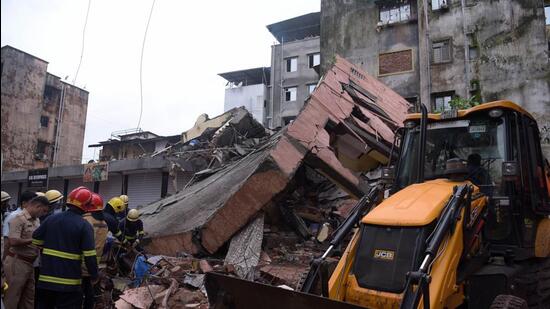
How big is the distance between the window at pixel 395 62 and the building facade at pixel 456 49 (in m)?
0.05

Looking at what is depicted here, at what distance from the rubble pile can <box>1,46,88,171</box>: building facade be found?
25.3 metres

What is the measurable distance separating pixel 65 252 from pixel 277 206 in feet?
17.6

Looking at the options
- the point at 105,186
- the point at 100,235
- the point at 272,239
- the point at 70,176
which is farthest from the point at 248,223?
the point at 70,176

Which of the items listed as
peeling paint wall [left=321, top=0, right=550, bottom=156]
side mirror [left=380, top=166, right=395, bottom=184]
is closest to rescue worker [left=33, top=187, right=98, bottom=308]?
side mirror [left=380, top=166, right=395, bottom=184]

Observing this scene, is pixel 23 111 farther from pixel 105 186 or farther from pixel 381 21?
pixel 381 21

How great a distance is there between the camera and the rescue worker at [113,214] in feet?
23.6

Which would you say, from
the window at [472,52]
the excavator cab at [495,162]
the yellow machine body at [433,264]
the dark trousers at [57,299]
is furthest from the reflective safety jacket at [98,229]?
the window at [472,52]

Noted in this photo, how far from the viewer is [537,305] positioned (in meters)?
4.37

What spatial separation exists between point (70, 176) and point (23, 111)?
43.6 feet

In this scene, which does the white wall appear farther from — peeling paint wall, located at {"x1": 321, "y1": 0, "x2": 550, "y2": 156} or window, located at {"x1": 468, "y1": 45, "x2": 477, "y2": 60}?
window, located at {"x1": 468, "y1": 45, "x2": 477, "y2": 60}

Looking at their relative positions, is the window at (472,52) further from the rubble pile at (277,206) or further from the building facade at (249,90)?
the building facade at (249,90)

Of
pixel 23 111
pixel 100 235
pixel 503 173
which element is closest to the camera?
pixel 503 173

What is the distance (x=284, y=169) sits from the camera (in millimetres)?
8164

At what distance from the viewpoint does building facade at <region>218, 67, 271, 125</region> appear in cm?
3916
